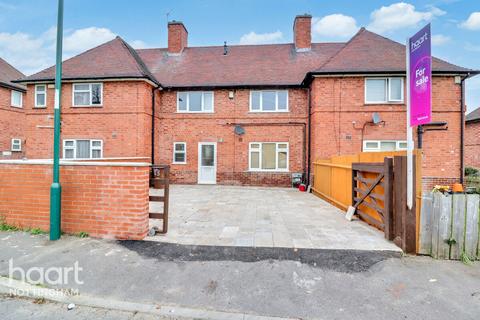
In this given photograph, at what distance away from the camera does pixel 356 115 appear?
12.2m

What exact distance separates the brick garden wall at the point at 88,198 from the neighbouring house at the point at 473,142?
23463 mm

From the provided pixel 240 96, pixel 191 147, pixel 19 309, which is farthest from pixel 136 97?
pixel 19 309

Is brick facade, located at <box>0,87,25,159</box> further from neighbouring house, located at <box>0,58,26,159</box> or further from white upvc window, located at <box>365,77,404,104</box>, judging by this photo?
white upvc window, located at <box>365,77,404,104</box>

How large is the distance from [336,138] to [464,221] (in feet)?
28.1

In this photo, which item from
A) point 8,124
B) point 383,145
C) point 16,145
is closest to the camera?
point 383,145

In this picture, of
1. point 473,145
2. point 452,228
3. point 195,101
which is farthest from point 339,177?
point 473,145

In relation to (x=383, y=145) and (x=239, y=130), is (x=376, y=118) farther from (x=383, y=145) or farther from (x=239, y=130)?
(x=239, y=130)

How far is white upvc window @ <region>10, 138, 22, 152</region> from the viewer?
1873cm

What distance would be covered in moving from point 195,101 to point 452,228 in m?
12.5

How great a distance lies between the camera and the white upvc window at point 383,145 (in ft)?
39.9

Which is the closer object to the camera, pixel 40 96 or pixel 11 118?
pixel 40 96

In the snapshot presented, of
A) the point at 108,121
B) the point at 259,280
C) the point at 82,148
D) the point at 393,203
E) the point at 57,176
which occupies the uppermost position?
the point at 108,121

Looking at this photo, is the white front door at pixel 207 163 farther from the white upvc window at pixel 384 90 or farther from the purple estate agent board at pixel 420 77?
the purple estate agent board at pixel 420 77

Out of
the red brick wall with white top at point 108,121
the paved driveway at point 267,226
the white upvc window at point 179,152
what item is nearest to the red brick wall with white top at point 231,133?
the white upvc window at point 179,152
